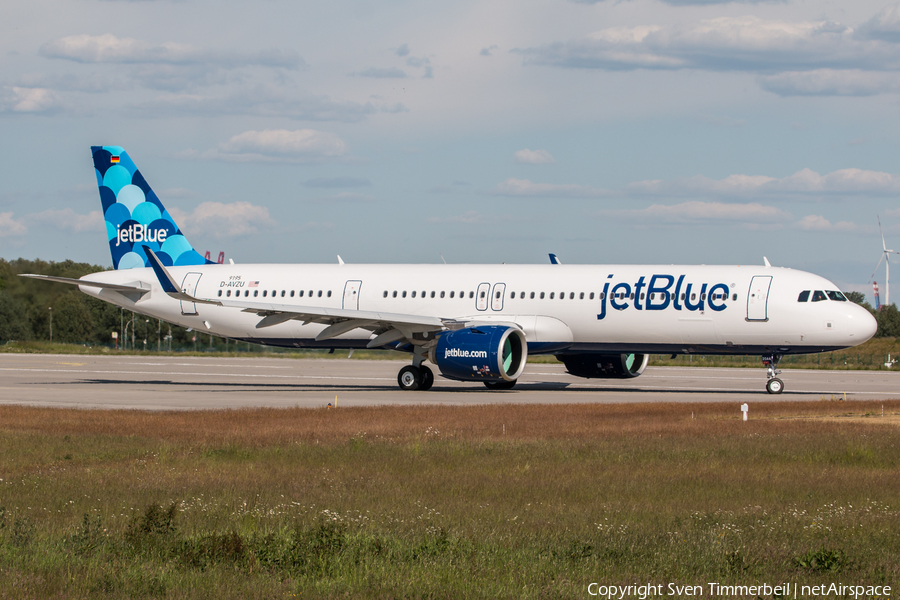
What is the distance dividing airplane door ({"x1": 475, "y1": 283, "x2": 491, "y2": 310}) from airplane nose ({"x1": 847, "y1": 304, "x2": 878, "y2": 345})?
11.5 meters

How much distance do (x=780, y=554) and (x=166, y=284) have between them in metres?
27.0

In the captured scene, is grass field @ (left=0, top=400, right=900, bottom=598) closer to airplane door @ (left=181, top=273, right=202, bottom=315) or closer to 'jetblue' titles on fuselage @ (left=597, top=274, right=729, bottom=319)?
'jetblue' titles on fuselage @ (left=597, top=274, right=729, bottom=319)

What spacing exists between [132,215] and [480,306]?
596 inches

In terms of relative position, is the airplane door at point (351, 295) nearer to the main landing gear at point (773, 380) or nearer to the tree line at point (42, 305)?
the main landing gear at point (773, 380)

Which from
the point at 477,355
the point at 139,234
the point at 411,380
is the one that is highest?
the point at 139,234

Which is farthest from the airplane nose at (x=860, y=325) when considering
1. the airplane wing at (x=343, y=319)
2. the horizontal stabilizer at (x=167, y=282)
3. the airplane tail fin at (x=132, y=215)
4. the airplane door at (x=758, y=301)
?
the airplane tail fin at (x=132, y=215)

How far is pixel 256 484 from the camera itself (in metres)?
13.9

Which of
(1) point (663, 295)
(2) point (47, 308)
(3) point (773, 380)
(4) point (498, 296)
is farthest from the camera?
(2) point (47, 308)

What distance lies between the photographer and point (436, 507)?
12.2m

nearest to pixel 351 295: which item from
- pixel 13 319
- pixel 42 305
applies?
pixel 42 305

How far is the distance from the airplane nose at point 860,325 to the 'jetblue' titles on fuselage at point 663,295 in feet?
12.3

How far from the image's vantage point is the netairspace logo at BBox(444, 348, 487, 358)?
31.4 meters

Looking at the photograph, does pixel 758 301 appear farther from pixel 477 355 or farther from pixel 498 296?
pixel 477 355

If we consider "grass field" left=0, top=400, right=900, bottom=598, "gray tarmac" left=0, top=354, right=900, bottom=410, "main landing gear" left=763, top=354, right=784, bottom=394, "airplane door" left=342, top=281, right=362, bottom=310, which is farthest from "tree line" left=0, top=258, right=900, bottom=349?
"grass field" left=0, top=400, right=900, bottom=598
